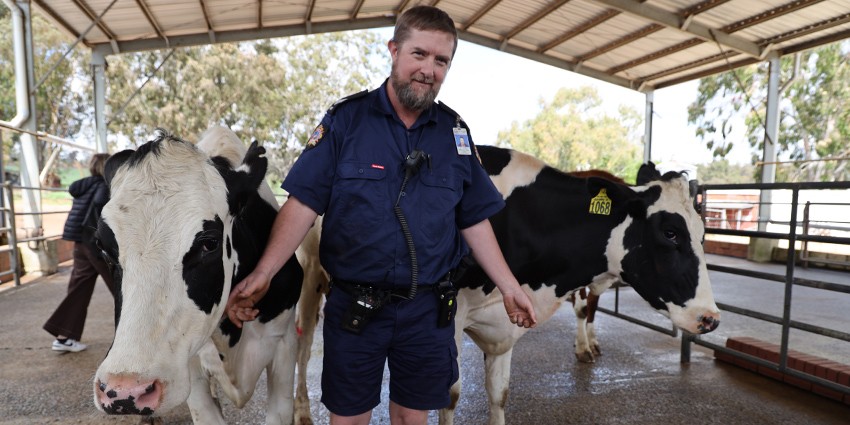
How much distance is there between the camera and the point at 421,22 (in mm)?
1757

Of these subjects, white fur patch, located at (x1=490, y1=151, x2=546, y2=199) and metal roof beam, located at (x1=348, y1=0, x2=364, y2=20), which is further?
metal roof beam, located at (x1=348, y1=0, x2=364, y2=20)

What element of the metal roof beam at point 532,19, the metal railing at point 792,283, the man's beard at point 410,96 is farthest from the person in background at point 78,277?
the metal roof beam at point 532,19

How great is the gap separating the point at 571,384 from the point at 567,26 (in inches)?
377

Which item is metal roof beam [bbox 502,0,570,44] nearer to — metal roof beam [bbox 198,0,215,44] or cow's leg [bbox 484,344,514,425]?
metal roof beam [bbox 198,0,215,44]

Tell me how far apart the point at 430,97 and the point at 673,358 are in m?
4.23

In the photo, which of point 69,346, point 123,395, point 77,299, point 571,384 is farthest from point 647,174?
point 69,346

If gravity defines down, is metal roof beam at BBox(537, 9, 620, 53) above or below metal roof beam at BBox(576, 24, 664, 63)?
above

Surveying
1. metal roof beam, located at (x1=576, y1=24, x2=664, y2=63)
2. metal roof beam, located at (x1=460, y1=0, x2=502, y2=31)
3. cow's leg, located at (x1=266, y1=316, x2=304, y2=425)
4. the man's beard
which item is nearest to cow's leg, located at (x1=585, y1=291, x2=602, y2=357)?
cow's leg, located at (x1=266, y1=316, x2=304, y2=425)

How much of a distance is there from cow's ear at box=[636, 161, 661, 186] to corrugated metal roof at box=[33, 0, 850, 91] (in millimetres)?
7058

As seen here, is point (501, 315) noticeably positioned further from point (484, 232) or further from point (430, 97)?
point (430, 97)

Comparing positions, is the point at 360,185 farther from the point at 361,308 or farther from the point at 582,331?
the point at 582,331

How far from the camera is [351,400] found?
6.03 feet

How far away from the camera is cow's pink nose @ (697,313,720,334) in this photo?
112 inches

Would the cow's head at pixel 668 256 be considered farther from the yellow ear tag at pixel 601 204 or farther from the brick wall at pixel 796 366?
the brick wall at pixel 796 366
